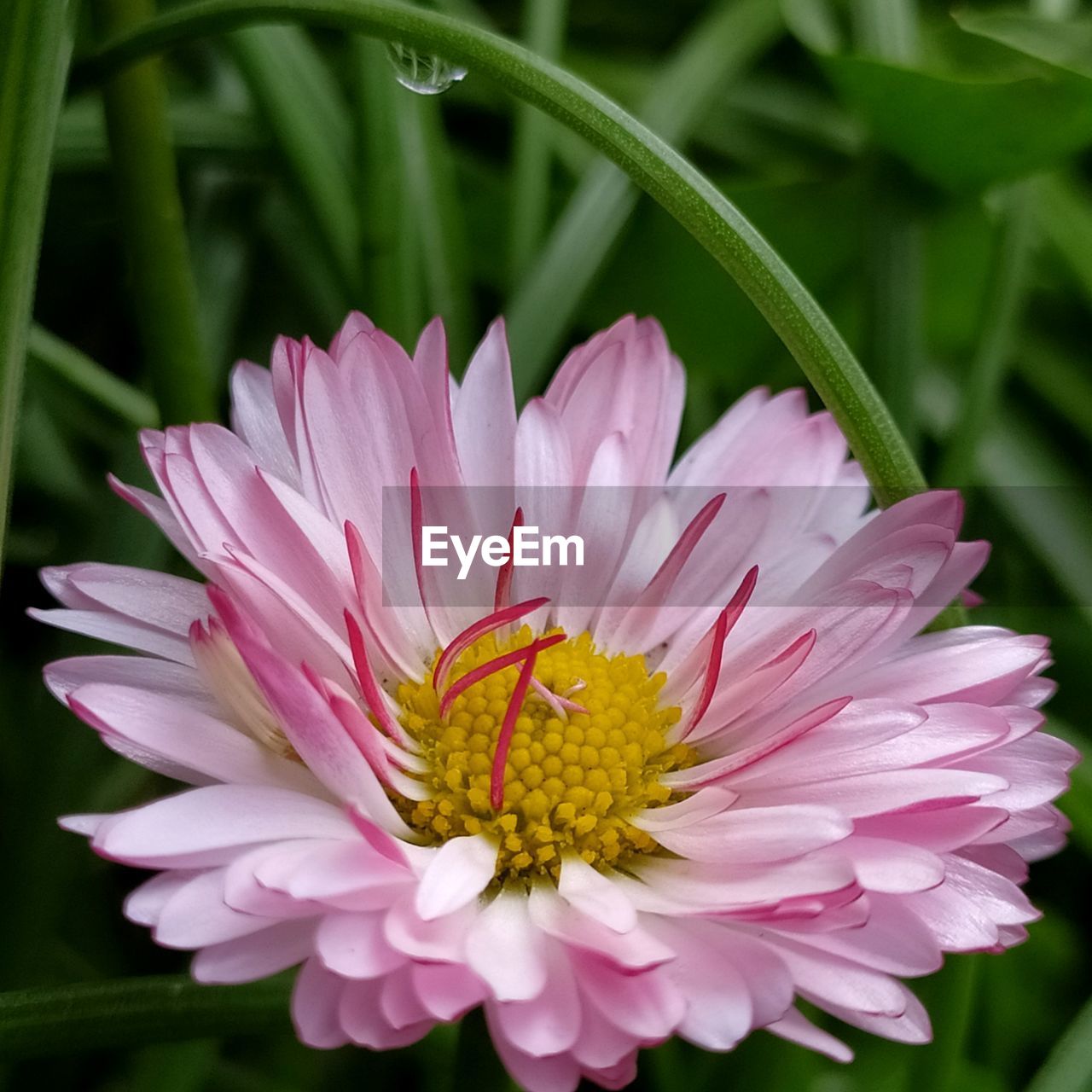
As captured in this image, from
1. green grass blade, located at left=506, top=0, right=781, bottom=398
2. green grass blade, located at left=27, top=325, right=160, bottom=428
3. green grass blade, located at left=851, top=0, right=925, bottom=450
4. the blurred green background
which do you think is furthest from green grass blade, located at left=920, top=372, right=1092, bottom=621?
green grass blade, located at left=27, top=325, right=160, bottom=428

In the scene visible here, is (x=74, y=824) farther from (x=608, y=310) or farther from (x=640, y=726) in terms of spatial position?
(x=608, y=310)

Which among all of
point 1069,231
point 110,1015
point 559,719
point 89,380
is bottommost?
point 110,1015

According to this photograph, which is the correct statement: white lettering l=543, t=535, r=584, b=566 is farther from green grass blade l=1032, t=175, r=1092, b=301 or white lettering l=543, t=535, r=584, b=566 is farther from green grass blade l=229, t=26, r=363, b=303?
green grass blade l=1032, t=175, r=1092, b=301

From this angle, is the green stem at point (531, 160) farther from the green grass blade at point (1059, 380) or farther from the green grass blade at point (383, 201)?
Answer: the green grass blade at point (1059, 380)

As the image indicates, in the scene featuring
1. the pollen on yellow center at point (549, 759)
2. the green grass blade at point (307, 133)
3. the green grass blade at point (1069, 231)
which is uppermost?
the green grass blade at point (1069, 231)

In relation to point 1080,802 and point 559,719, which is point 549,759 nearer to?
point 559,719

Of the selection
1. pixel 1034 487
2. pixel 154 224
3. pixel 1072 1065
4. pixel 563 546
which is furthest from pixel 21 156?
pixel 1034 487

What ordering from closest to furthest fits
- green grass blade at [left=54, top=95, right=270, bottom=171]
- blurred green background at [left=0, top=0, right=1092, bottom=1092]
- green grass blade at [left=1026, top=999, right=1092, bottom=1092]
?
1. green grass blade at [left=1026, top=999, right=1092, bottom=1092]
2. blurred green background at [left=0, top=0, right=1092, bottom=1092]
3. green grass blade at [left=54, top=95, right=270, bottom=171]

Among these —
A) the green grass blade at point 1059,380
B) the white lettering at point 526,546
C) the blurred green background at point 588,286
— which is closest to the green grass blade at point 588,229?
the blurred green background at point 588,286
